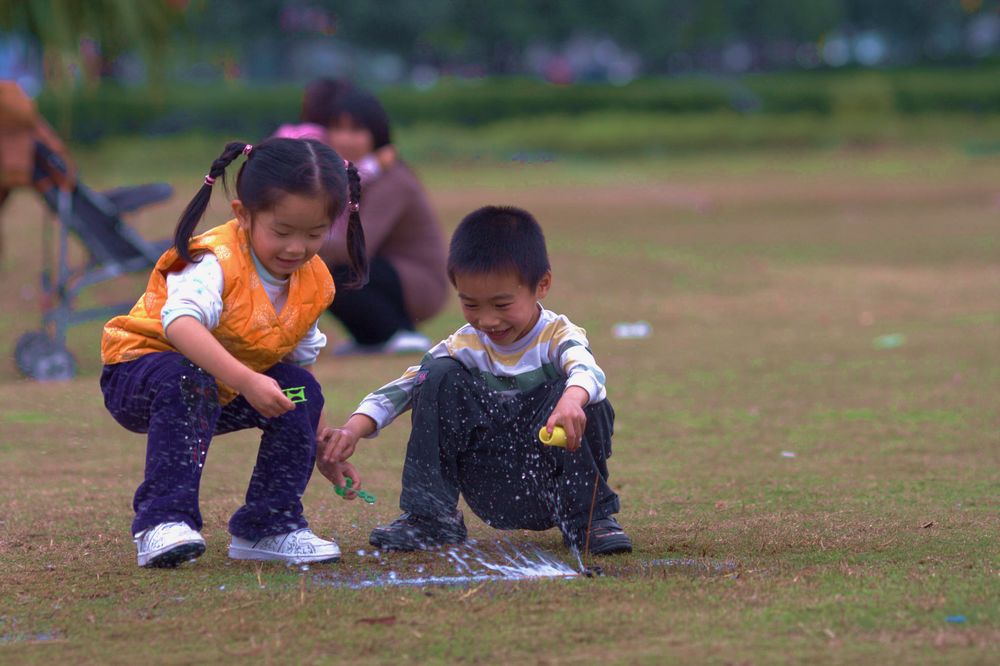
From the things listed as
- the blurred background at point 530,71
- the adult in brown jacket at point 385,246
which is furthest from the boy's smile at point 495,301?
the blurred background at point 530,71

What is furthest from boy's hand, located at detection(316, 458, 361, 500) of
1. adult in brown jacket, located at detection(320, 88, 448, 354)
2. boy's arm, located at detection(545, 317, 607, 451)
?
adult in brown jacket, located at detection(320, 88, 448, 354)

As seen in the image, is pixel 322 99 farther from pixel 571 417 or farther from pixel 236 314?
pixel 571 417

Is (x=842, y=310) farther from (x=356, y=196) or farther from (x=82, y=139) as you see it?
(x=82, y=139)

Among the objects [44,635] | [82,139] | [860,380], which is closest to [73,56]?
[860,380]

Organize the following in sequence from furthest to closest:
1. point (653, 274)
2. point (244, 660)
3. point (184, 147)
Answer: point (184, 147) → point (653, 274) → point (244, 660)

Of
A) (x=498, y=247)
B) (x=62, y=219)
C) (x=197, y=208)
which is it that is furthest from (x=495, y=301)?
(x=62, y=219)

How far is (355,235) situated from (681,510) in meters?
1.30

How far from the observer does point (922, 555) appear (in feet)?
11.9

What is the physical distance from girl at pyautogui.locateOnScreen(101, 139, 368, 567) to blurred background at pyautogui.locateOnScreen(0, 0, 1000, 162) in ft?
28.8

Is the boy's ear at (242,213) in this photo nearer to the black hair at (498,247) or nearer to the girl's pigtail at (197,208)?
the girl's pigtail at (197,208)

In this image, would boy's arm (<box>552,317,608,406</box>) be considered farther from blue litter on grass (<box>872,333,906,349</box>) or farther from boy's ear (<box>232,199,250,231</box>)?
blue litter on grass (<box>872,333,906,349</box>)

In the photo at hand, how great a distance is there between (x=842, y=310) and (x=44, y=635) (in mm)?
7278

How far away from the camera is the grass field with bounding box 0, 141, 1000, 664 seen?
2.95m

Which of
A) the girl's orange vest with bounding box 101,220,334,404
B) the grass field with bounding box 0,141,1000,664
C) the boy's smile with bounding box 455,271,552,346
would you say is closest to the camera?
the grass field with bounding box 0,141,1000,664
